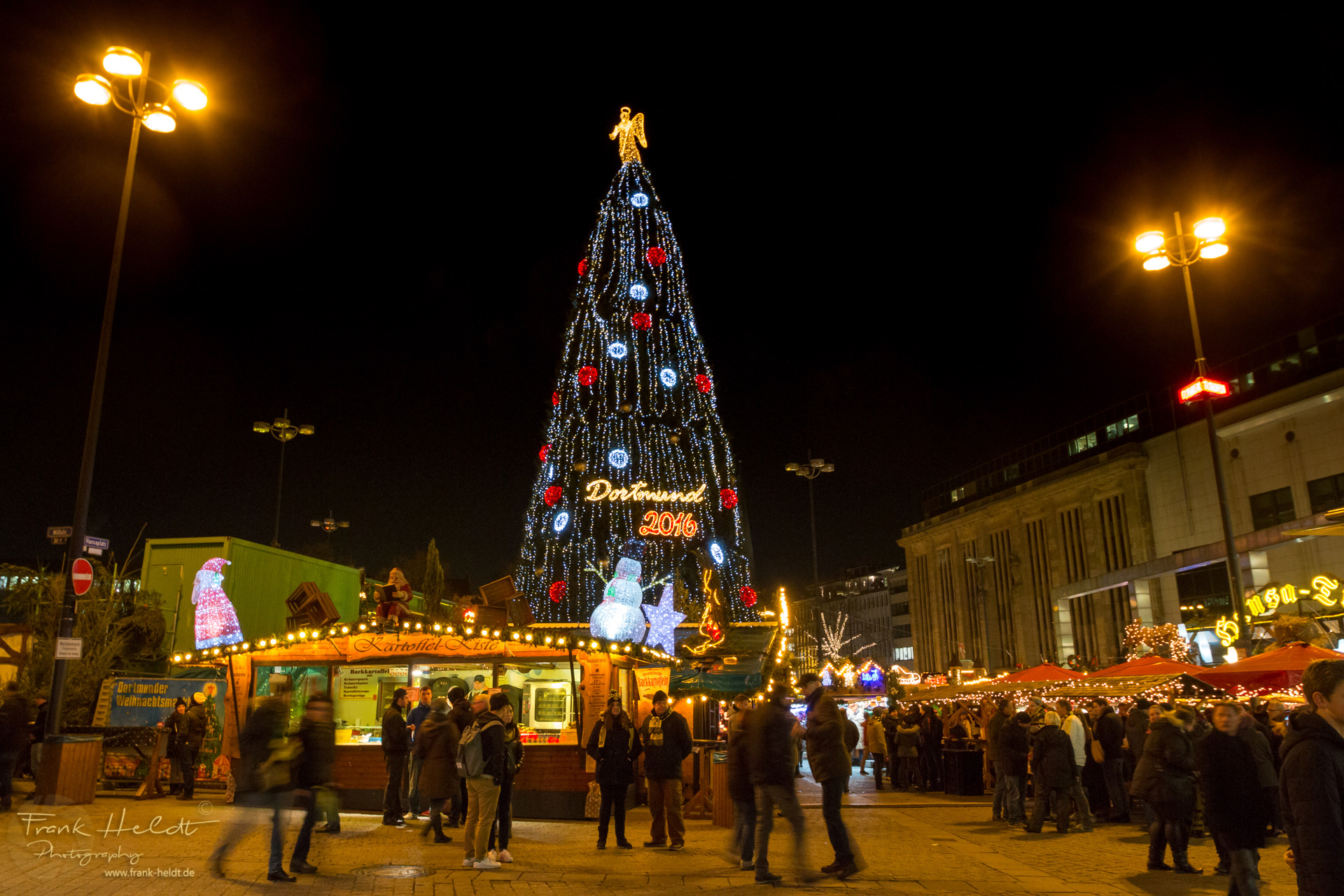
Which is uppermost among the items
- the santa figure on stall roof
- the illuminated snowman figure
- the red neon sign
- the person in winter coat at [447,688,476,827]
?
the red neon sign

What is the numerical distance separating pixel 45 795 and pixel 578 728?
689 cm

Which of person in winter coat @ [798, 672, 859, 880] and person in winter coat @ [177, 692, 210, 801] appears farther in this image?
person in winter coat @ [177, 692, 210, 801]

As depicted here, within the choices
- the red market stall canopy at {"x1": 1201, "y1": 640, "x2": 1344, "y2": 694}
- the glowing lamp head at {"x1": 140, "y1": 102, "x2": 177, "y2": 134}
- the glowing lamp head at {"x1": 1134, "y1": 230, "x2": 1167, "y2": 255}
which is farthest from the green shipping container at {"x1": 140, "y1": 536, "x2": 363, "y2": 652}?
the glowing lamp head at {"x1": 1134, "y1": 230, "x2": 1167, "y2": 255}

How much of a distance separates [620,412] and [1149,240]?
23.3 metres

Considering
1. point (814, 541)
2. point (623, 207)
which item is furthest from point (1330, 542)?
point (623, 207)

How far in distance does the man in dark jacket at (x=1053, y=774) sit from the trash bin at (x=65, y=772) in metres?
12.4

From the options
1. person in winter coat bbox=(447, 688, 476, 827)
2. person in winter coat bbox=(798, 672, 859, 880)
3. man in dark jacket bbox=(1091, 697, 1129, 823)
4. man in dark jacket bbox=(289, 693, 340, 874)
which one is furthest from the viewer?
man in dark jacket bbox=(1091, 697, 1129, 823)

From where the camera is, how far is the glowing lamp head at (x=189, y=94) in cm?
1230

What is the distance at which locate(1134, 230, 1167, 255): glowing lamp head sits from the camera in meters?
15.5

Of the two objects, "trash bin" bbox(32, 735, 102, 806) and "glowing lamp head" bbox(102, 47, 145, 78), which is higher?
"glowing lamp head" bbox(102, 47, 145, 78)

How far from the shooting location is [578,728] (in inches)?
545

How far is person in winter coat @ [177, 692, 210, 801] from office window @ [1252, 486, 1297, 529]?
44.2 meters

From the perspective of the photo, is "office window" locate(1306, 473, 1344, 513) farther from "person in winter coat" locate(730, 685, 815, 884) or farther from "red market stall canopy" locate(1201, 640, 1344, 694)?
"person in winter coat" locate(730, 685, 815, 884)

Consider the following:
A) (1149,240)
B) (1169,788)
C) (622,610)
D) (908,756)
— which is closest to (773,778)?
(1169,788)
